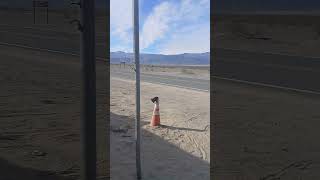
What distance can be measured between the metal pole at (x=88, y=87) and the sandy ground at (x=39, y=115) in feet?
4.44

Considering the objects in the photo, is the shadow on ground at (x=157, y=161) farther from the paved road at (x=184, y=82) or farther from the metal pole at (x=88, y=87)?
the paved road at (x=184, y=82)

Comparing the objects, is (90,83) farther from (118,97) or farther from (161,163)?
(118,97)

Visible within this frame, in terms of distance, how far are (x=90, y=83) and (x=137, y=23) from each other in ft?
11.8

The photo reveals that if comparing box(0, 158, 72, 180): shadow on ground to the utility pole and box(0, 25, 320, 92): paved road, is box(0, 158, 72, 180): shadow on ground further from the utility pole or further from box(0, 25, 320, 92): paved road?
the utility pole

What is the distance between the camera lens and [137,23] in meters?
6.60

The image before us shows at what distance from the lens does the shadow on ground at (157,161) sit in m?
7.30

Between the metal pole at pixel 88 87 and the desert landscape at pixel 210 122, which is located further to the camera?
the desert landscape at pixel 210 122

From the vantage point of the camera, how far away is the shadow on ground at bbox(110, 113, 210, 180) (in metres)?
7.30

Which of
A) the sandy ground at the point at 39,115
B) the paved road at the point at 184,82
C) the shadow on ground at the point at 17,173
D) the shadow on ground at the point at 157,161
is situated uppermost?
Result: the sandy ground at the point at 39,115

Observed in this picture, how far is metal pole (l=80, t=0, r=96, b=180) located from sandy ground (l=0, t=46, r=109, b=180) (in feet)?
4.44
